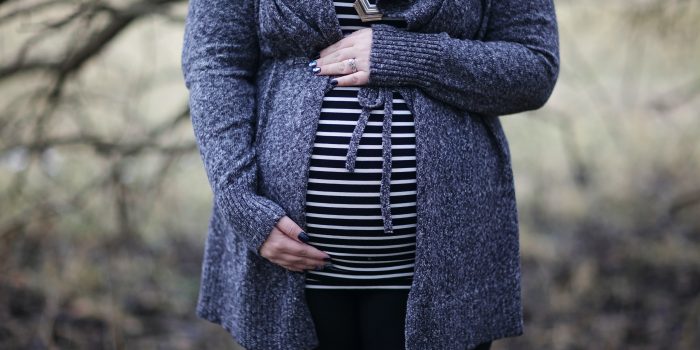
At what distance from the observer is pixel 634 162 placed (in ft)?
18.0

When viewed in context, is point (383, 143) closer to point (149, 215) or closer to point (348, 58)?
point (348, 58)

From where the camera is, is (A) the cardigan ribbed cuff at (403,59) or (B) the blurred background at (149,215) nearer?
(A) the cardigan ribbed cuff at (403,59)

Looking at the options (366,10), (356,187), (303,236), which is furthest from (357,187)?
(366,10)

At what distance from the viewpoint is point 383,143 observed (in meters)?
1.38

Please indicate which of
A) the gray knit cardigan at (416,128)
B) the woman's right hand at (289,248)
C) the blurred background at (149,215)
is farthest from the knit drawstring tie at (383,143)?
the blurred background at (149,215)

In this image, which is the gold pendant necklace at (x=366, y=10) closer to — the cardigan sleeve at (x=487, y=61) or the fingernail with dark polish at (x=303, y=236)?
the cardigan sleeve at (x=487, y=61)

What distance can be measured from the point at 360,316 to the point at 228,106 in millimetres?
523

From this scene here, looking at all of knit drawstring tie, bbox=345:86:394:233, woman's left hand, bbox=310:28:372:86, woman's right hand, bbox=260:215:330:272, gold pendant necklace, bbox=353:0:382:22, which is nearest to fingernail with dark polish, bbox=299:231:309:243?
woman's right hand, bbox=260:215:330:272

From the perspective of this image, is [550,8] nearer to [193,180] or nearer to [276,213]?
[276,213]

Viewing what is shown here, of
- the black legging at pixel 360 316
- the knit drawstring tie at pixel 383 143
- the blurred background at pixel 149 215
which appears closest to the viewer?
the knit drawstring tie at pixel 383 143

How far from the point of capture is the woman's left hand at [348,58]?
4.62 ft

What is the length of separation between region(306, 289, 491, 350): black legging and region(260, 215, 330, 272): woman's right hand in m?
0.11

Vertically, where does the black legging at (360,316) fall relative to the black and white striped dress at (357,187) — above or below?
below

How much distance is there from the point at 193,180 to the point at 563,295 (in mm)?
2750
